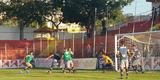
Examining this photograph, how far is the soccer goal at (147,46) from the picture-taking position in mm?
44750

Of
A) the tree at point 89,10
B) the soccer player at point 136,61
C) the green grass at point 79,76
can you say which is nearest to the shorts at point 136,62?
the soccer player at point 136,61

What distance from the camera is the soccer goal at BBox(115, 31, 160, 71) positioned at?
44.8m

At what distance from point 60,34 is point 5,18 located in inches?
357

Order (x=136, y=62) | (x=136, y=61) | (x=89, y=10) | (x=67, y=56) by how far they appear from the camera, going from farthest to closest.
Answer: (x=89, y=10), (x=67, y=56), (x=136, y=61), (x=136, y=62)

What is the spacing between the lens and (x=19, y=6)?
82.6 metres

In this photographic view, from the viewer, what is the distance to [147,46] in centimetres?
4553

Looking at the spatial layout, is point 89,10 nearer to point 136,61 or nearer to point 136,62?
point 136,61

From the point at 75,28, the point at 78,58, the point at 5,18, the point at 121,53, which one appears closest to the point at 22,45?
the point at 78,58

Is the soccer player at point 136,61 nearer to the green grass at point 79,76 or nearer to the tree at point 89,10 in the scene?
the green grass at point 79,76

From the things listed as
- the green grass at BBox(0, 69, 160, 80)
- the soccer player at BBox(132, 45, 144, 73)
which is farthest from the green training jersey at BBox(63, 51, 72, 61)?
the soccer player at BBox(132, 45, 144, 73)

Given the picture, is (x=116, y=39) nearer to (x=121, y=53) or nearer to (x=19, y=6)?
(x=121, y=53)

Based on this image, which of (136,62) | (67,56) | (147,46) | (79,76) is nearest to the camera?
(79,76)

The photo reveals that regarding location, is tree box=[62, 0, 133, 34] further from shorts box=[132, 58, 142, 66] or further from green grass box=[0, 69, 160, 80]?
green grass box=[0, 69, 160, 80]

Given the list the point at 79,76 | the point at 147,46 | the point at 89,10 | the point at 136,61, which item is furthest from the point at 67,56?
the point at 89,10
